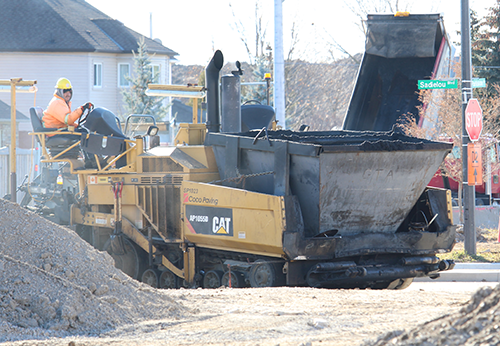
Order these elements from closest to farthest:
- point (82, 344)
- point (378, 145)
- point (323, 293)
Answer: point (82, 344) < point (323, 293) < point (378, 145)

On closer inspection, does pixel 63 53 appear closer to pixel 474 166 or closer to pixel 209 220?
pixel 474 166

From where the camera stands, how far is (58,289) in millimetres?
5660

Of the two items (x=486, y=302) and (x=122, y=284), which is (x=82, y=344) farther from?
(x=486, y=302)

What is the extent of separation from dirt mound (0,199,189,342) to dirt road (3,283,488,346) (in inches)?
8.6

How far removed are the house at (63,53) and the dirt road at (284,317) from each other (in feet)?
93.7

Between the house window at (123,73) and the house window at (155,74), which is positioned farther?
the house window at (123,73)

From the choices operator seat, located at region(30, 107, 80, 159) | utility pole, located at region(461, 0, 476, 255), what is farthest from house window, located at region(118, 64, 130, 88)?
utility pole, located at region(461, 0, 476, 255)

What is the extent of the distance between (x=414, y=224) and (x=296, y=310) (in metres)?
3.00

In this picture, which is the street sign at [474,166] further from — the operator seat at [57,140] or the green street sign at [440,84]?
the operator seat at [57,140]

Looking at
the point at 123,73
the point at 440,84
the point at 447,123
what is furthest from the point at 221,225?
the point at 123,73

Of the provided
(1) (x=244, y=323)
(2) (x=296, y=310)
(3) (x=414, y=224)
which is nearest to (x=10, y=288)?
(1) (x=244, y=323)

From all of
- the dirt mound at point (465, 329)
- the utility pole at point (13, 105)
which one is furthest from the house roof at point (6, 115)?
the dirt mound at point (465, 329)

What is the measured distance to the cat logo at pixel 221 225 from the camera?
7.76 m

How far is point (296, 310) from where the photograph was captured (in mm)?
5906
